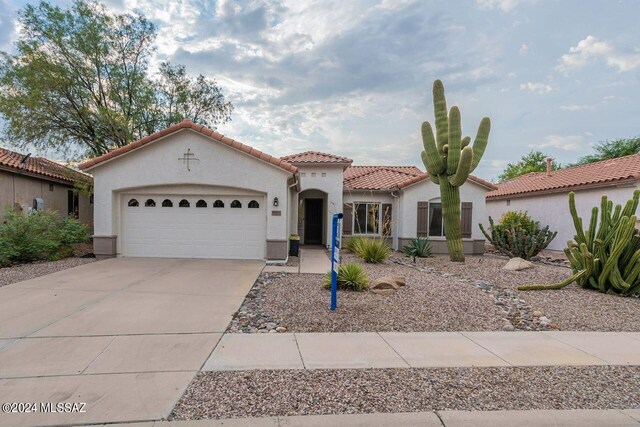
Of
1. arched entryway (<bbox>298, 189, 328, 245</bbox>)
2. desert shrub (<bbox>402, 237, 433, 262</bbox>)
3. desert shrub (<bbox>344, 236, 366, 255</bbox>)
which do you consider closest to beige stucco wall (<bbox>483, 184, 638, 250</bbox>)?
desert shrub (<bbox>402, 237, 433, 262</bbox>)

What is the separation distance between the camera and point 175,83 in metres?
18.5

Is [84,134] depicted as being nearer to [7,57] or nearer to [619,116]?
[7,57]

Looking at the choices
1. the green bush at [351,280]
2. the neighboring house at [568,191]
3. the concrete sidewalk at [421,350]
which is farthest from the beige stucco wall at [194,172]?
the neighboring house at [568,191]

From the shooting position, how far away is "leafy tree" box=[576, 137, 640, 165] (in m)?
29.3

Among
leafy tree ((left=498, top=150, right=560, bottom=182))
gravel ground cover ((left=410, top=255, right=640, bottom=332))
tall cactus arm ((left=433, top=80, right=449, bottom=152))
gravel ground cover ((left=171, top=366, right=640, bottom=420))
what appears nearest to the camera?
gravel ground cover ((left=171, top=366, right=640, bottom=420))

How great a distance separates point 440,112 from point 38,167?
58.7 ft

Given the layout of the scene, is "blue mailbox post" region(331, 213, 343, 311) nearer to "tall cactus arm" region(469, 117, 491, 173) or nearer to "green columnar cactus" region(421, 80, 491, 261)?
"green columnar cactus" region(421, 80, 491, 261)

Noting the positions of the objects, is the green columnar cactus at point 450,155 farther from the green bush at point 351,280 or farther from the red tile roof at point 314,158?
the green bush at point 351,280

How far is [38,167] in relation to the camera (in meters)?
15.4

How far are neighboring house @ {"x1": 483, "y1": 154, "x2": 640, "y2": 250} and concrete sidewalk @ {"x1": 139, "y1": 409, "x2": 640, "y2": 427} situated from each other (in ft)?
44.1

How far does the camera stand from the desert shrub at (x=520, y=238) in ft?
43.5

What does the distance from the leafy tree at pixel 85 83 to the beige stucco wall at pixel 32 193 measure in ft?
6.80

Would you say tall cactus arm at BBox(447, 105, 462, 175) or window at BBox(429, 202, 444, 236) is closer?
tall cactus arm at BBox(447, 105, 462, 175)

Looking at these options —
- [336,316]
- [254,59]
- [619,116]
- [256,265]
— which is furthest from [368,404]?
[619,116]
